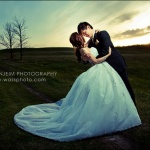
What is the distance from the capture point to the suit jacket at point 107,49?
913cm

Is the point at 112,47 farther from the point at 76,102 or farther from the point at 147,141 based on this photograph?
the point at 147,141

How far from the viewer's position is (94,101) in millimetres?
8477

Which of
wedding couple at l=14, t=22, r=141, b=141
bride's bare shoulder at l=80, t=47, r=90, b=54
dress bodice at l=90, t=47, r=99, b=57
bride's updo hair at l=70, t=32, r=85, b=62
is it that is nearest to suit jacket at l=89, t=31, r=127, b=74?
wedding couple at l=14, t=22, r=141, b=141

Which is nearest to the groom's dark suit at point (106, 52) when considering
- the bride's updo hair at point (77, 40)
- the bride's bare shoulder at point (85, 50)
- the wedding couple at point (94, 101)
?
the wedding couple at point (94, 101)

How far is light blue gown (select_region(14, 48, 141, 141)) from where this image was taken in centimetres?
822

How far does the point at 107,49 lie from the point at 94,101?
1.68 meters

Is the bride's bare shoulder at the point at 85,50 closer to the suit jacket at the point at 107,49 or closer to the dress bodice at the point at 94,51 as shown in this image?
the dress bodice at the point at 94,51

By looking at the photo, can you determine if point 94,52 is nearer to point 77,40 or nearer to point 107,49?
point 107,49

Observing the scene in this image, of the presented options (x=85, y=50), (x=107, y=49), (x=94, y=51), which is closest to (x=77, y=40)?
(x=85, y=50)

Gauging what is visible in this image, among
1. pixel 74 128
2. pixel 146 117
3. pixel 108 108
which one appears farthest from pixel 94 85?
pixel 146 117

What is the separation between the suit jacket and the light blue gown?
0.18m

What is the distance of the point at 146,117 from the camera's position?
10.2 metres

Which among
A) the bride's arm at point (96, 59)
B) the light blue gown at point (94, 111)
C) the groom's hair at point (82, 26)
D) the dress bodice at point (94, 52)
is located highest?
the groom's hair at point (82, 26)

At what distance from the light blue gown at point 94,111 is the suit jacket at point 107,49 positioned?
0.18 m
